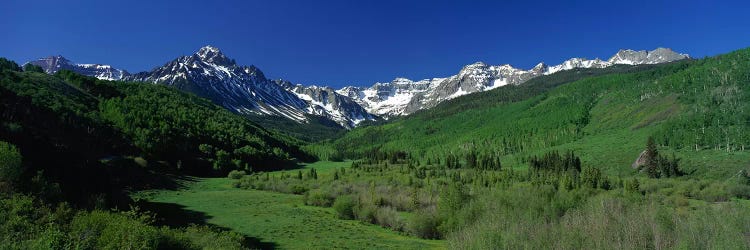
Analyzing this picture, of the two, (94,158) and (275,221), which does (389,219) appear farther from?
(94,158)

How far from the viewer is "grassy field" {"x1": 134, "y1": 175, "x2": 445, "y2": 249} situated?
53812 mm

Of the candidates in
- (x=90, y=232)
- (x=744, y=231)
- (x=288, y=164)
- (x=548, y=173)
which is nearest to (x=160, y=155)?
(x=288, y=164)

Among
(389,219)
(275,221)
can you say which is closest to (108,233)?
(275,221)

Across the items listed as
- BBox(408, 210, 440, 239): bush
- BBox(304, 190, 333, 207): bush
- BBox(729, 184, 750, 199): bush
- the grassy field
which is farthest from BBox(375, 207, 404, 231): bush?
BBox(729, 184, 750, 199): bush

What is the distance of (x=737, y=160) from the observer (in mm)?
117000

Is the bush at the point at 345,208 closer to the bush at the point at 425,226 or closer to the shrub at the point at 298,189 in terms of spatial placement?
the bush at the point at 425,226

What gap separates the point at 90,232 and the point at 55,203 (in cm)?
1133

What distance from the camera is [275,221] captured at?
65625mm

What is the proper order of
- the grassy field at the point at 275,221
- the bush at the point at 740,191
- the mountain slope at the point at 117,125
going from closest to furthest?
the grassy field at the point at 275,221 → the bush at the point at 740,191 → the mountain slope at the point at 117,125

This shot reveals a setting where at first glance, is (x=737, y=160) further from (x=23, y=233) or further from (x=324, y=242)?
(x=23, y=233)

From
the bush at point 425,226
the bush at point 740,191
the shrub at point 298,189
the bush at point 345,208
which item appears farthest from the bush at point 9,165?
the bush at point 740,191

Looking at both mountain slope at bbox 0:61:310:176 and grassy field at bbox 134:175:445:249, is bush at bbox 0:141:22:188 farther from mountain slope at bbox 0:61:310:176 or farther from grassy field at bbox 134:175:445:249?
grassy field at bbox 134:175:445:249

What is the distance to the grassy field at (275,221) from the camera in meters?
53.8

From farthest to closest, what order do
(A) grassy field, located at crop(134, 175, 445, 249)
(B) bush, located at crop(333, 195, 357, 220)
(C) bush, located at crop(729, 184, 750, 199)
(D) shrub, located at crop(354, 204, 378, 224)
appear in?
1. (C) bush, located at crop(729, 184, 750, 199)
2. (B) bush, located at crop(333, 195, 357, 220)
3. (D) shrub, located at crop(354, 204, 378, 224)
4. (A) grassy field, located at crop(134, 175, 445, 249)
